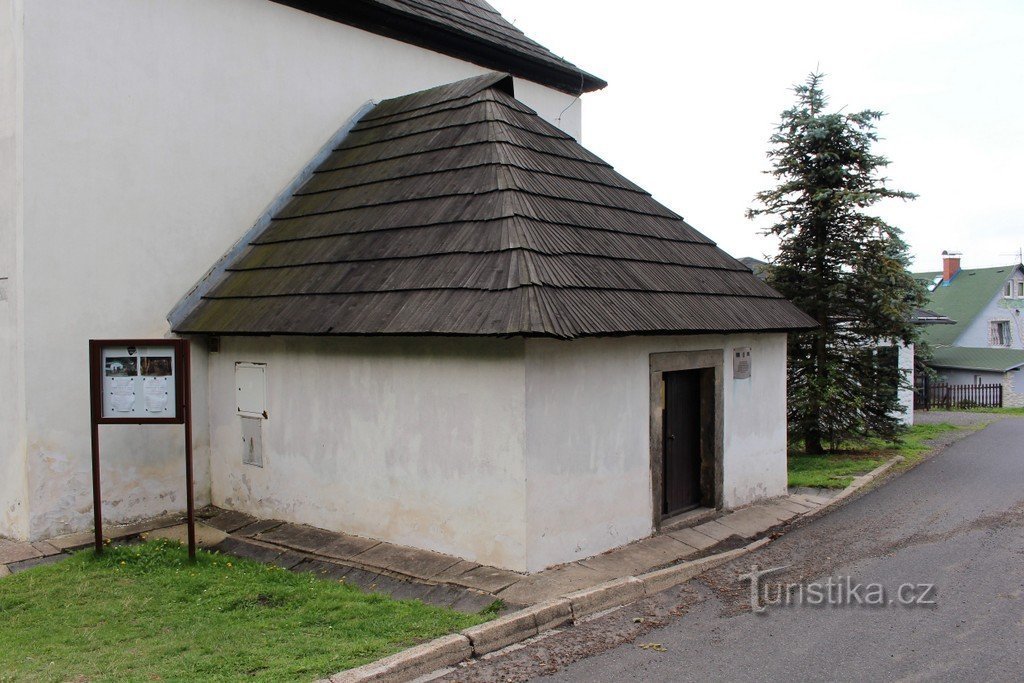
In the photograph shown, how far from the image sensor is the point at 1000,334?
40438 mm

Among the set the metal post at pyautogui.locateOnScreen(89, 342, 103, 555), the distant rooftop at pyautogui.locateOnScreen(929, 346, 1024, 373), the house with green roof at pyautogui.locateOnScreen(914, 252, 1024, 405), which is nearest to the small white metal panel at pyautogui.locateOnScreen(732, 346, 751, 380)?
the metal post at pyautogui.locateOnScreen(89, 342, 103, 555)

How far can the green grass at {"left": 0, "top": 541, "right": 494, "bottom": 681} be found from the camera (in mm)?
4887

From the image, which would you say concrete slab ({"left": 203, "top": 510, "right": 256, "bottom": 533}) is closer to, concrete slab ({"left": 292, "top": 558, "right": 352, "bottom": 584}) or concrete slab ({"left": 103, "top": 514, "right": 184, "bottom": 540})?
concrete slab ({"left": 103, "top": 514, "right": 184, "bottom": 540})

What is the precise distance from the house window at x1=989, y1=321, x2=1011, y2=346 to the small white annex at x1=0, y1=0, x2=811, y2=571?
3641 cm

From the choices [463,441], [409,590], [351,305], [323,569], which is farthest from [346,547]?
[351,305]

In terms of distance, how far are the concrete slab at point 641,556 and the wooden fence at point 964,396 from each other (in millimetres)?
28133

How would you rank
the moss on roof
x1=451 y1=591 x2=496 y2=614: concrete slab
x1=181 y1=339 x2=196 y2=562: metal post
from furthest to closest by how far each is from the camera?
the moss on roof, x1=181 y1=339 x2=196 y2=562: metal post, x1=451 y1=591 x2=496 y2=614: concrete slab

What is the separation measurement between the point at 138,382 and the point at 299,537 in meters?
2.22

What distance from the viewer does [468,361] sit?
6973 millimetres

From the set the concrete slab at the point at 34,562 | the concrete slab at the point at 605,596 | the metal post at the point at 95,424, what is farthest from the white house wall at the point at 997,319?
the concrete slab at the point at 34,562

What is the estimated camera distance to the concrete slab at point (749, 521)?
336 inches

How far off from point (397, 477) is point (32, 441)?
3873 mm

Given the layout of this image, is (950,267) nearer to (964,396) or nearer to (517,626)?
(964,396)

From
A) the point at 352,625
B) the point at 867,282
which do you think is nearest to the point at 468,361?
the point at 352,625
